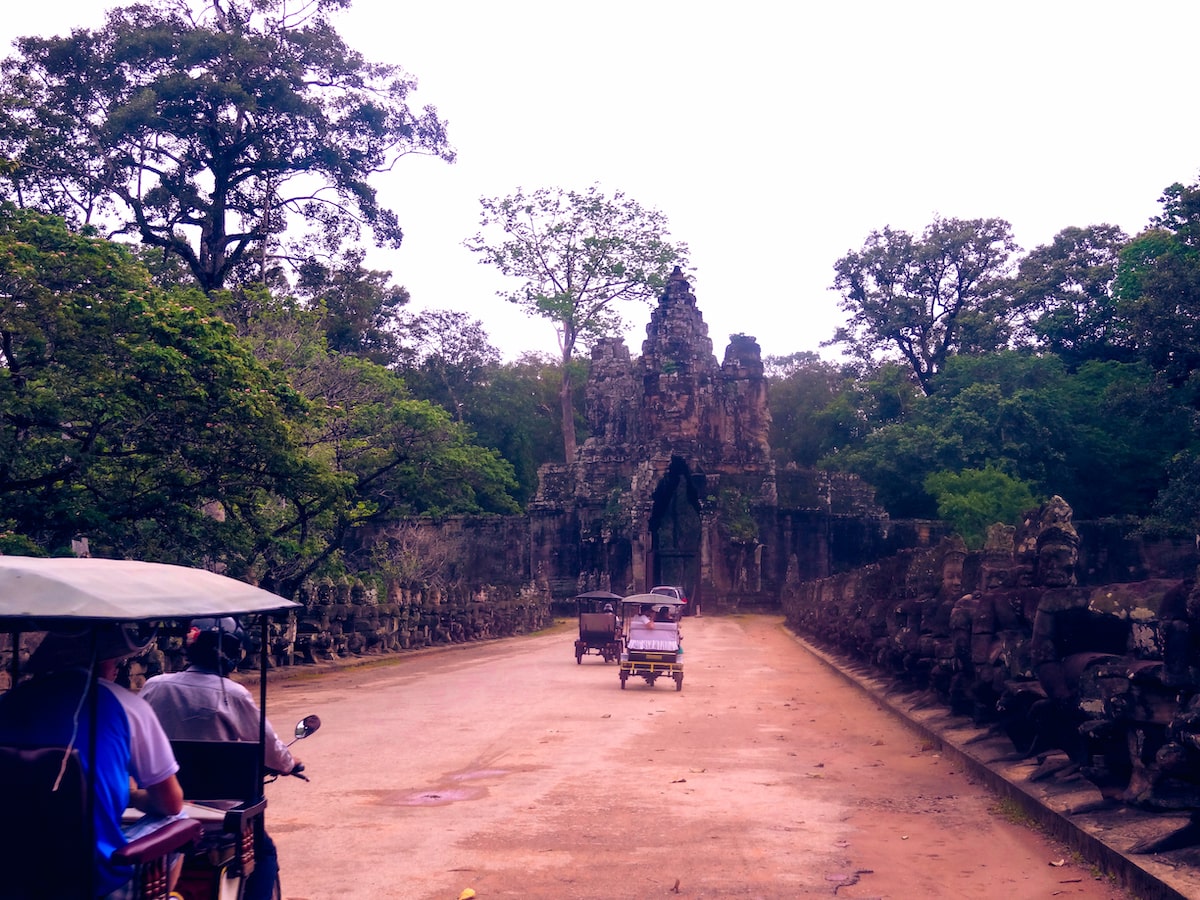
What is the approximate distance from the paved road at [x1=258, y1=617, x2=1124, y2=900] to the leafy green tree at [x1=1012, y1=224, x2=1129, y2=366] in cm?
3909

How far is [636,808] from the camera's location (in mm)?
8938

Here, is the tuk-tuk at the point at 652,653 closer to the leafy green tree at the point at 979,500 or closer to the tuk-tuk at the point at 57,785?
the tuk-tuk at the point at 57,785

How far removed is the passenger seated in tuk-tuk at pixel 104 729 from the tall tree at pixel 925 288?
54129mm

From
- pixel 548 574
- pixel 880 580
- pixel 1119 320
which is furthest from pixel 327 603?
pixel 1119 320

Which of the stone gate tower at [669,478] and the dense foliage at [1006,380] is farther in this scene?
the stone gate tower at [669,478]

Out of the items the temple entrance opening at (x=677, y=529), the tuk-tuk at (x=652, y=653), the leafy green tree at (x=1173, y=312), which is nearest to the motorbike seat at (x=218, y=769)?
the tuk-tuk at (x=652, y=653)

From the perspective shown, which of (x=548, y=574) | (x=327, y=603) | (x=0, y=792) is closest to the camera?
(x=0, y=792)

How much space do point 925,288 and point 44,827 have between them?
193 ft

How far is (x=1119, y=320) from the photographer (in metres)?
48.2

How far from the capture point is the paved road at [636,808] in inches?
268

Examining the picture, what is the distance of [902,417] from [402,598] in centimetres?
3646

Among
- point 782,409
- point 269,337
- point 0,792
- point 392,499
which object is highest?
point 782,409

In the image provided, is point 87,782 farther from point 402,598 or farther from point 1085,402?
point 1085,402

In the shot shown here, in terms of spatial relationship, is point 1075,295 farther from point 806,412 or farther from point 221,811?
point 221,811
